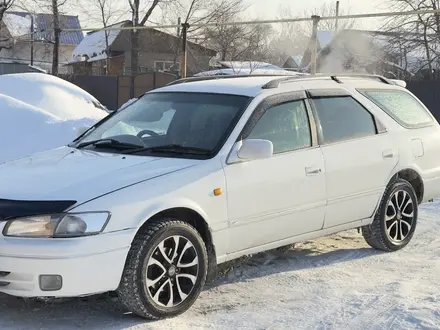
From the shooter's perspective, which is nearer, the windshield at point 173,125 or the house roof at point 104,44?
the windshield at point 173,125

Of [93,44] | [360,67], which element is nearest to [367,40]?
[360,67]

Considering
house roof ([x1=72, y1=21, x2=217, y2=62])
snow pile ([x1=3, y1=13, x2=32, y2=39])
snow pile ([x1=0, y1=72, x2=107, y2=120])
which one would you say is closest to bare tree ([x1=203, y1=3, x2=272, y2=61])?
house roof ([x1=72, y1=21, x2=217, y2=62])

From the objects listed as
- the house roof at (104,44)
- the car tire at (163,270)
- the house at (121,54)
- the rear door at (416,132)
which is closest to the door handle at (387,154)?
the rear door at (416,132)

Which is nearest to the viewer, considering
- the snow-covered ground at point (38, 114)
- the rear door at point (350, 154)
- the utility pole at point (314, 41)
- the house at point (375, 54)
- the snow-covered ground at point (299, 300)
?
the snow-covered ground at point (299, 300)

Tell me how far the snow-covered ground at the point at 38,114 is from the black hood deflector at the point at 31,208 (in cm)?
570

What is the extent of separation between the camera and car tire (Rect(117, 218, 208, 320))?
3.97 m

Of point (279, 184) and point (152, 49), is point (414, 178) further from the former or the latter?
point (152, 49)

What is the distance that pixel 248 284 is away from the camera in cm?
491

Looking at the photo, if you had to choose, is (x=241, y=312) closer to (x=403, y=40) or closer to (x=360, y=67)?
(x=403, y=40)

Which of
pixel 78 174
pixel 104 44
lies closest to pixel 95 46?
pixel 104 44

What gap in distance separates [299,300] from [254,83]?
5.92 ft

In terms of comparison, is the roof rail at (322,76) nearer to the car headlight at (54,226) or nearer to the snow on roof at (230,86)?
the snow on roof at (230,86)

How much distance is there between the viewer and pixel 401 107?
633cm

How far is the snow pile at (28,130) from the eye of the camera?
31.9ft
